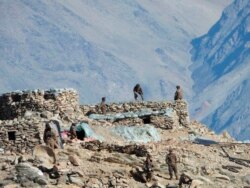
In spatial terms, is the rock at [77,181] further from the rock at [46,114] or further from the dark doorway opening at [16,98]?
the dark doorway opening at [16,98]

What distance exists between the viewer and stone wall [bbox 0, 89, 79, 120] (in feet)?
198

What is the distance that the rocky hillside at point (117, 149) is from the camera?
41.9 m

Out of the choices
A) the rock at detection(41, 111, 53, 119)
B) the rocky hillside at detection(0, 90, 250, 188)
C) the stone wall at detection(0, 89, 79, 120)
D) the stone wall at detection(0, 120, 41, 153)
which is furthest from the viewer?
the stone wall at detection(0, 89, 79, 120)

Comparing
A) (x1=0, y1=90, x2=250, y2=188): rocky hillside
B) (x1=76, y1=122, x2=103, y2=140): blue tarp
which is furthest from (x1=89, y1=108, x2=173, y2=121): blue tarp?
(x1=76, y1=122, x2=103, y2=140): blue tarp

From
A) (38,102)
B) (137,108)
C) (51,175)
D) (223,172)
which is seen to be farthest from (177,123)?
(51,175)

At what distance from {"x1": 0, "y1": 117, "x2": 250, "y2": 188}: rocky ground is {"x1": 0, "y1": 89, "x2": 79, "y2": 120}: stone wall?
228 cm

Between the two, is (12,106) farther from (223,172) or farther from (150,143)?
(223,172)

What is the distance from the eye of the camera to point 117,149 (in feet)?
163

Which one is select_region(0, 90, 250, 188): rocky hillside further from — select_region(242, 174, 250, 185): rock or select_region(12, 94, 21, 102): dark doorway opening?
select_region(12, 94, 21, 102): dark doorway opening

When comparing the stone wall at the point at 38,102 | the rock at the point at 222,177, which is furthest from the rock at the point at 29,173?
the stone wall at the point at 38,102

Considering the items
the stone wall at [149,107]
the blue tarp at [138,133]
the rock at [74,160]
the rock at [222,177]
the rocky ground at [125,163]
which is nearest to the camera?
the rocky ground at [125,163]

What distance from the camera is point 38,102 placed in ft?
198

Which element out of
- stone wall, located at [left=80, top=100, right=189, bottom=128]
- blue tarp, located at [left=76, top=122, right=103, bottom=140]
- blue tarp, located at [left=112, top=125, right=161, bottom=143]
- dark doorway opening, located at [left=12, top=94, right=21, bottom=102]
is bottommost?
blue tarp, located at [left=76, top=122, right=103, bottom=140]

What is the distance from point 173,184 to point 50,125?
19.9ft
